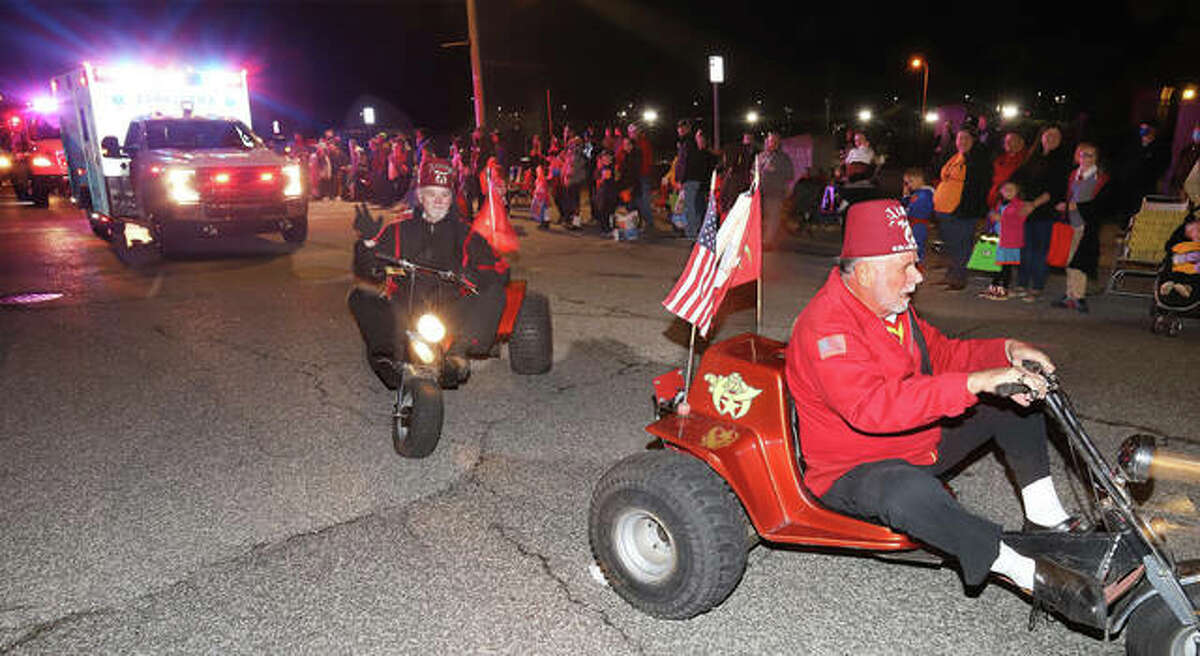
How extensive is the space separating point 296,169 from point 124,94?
129 inches

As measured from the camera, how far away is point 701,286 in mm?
3391

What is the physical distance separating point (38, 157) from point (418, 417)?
81.7 feet

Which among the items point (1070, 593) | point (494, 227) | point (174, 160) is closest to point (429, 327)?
point (494, 227)

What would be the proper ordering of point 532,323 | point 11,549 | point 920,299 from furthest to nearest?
point 920,299
point 532,323
point 11,549

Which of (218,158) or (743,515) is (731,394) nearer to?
(743,515)

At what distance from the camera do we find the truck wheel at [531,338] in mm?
6383

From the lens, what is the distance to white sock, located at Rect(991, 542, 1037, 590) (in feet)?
8.79

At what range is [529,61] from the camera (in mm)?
33344

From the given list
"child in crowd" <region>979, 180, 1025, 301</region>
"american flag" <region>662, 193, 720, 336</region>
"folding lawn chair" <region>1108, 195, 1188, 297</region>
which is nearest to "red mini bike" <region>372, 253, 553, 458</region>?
"american flag" <region>662, 193, 720, 336</region>

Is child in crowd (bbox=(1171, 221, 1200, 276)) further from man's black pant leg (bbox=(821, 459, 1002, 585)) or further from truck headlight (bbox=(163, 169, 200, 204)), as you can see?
truck headlight (bbox=(163, 169, 200, 204))

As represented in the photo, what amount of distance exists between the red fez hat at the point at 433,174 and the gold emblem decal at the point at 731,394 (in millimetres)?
2932

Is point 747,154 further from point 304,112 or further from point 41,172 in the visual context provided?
point 304,112

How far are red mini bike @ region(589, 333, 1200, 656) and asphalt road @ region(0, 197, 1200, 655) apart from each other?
0.97 ft

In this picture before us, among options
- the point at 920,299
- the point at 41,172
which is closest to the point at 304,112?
the point at 41,172
